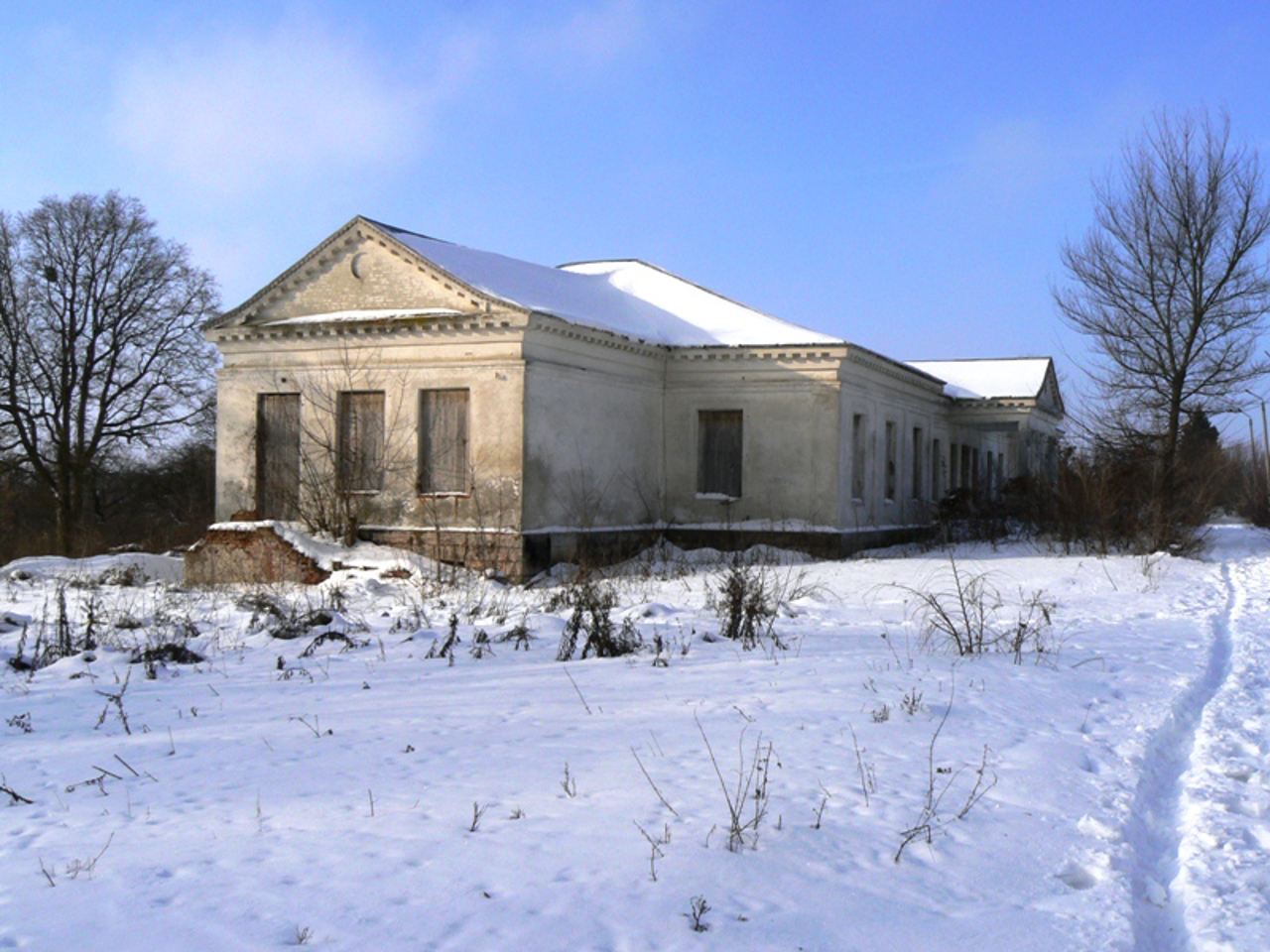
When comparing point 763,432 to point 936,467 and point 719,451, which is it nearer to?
point 719,451

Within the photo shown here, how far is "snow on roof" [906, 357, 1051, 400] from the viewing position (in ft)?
105

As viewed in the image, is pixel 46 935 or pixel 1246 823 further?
pixel 1246 823

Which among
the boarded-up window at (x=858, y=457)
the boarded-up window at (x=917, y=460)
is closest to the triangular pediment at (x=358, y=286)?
the boarded-up window at (x=858, y=457)

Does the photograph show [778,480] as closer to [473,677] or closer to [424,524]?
[424,524]

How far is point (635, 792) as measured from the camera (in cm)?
526

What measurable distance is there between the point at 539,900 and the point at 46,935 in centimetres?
158

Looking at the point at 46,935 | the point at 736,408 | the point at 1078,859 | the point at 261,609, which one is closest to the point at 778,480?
the point at 736,408

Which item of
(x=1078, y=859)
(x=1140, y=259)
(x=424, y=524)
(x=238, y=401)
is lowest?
(x=1078, y=859)

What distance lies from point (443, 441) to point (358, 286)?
325 cm

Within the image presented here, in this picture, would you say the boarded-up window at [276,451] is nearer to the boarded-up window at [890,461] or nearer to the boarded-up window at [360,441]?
the boarded-up window at [360,441]

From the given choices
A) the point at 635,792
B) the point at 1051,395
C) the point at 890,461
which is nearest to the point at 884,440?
the point at 890,461

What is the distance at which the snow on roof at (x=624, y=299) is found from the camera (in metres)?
19.5

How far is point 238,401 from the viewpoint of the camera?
67.7 feet

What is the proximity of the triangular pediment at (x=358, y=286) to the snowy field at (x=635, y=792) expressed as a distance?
9294 mm
